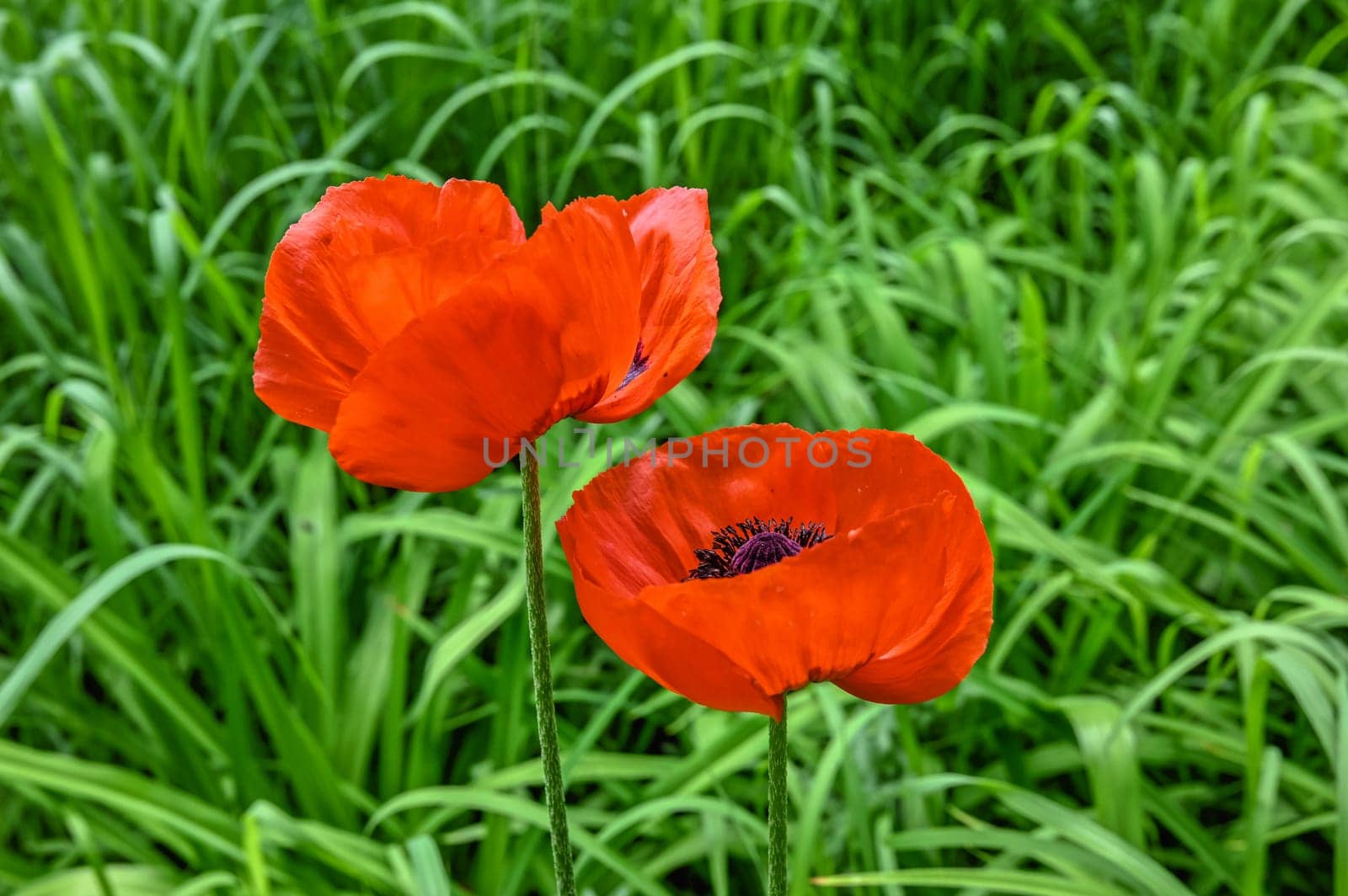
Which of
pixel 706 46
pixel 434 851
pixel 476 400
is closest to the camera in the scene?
pixel 476 400

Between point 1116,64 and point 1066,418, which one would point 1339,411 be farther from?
point 1116,64

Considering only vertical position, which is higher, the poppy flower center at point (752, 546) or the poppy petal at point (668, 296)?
the poppy petal at point (668, 296)

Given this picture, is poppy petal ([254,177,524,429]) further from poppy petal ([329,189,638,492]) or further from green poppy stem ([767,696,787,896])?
green poppy stem ([767,696,787,896])

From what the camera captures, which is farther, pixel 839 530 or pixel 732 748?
pixel 732 748

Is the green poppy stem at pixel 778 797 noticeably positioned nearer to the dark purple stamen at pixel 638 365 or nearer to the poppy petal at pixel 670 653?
the poppy petal at pixel 670 653

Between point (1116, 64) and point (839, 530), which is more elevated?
point (839, 530)

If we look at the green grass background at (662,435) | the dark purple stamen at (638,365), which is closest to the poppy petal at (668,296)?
the dark purple stamen at (638,365)

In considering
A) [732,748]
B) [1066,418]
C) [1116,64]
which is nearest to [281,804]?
[732,748]

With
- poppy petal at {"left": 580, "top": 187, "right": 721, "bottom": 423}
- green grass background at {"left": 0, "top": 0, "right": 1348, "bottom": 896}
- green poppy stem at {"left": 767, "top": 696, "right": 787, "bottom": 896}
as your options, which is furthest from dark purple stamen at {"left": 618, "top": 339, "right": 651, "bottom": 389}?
green grass background at {"left": 0, "top": 0, "right": 1348, "bottom": 896}
